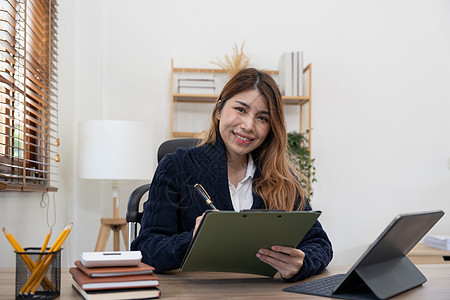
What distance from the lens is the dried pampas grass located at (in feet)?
11.0

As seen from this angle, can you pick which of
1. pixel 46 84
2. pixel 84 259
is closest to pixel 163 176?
pixel 84 259

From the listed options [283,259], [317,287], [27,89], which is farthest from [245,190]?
[27,89]

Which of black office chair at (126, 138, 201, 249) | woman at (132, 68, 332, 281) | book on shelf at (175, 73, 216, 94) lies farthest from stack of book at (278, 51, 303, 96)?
woman at (132, 68, 332, 281)

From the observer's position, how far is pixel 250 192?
68.2 inches

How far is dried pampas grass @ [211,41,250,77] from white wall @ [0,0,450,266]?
73mm

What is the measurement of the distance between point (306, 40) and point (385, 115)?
770 millimetres

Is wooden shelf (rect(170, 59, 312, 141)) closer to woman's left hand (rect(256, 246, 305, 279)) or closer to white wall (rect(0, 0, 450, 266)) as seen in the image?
white wall (rect(0, 0, 450, 266))

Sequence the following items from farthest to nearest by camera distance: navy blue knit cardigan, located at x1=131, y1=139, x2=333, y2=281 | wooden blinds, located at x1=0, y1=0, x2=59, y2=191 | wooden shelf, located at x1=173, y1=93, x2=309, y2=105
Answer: wooden shelf, located at x1=173, y1=93, x2=309, y2=105, wooden blinds, located at x1=0, y1=0, x2=59, y2=191, navy blue knit cardigan, located at x1=131, y1=139, x2=333, y2=281

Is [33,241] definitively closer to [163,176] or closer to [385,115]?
[163,176]

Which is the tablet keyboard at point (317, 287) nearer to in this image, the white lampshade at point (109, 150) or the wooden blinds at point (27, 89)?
the wooden blinds at point (27, 89)

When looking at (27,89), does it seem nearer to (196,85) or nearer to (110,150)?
(110,150)

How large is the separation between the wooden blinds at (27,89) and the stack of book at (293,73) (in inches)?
55.2

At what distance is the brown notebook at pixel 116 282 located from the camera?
0.91 meters

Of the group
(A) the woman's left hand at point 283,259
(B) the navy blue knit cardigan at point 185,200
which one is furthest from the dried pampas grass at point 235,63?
(A) the woman's left hand at point 283,259
